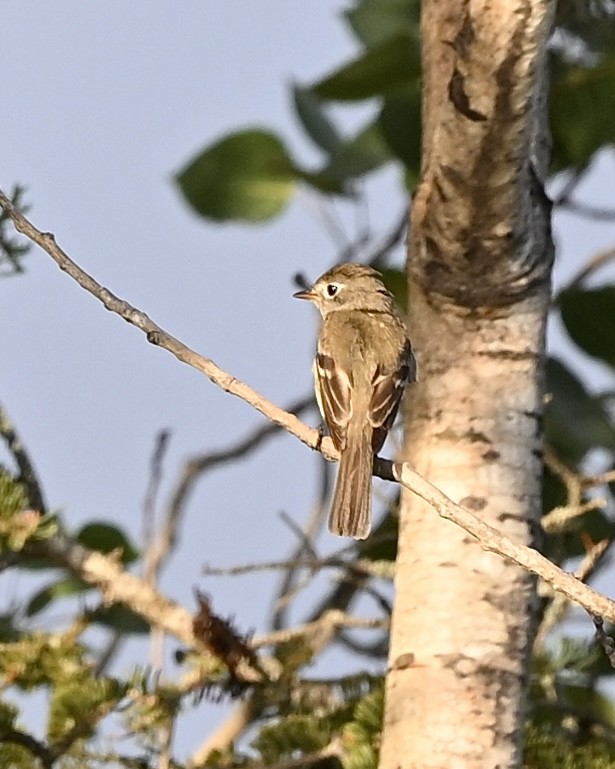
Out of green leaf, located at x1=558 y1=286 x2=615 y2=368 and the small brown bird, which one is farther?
green leaf, located at x1=558 y1=286 x2=615 y2=368

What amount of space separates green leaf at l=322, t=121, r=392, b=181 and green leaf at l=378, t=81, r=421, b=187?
25 centimetres

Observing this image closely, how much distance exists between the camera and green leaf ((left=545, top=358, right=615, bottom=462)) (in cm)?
278

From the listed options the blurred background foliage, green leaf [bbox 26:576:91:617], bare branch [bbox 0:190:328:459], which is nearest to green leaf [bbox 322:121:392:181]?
the blurred background foliage

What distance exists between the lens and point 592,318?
281 centimetres

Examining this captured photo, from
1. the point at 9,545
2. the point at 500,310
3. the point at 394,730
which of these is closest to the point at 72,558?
the point at 9,545

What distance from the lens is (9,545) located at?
222 centimetres

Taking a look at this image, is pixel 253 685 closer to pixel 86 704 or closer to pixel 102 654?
pixel 86 704

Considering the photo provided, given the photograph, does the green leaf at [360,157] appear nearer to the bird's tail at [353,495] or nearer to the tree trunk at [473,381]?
the tree trunk at [473,381]

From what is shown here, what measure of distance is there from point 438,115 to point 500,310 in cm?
30

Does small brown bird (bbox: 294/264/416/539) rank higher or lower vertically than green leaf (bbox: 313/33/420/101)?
lower

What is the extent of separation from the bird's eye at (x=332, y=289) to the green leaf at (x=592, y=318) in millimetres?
472

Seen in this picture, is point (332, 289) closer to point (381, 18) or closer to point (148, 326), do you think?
point (381, 18)

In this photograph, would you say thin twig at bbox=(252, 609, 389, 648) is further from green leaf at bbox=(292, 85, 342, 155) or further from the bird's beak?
green leaf at bbox=(292, 85, 342, 155)

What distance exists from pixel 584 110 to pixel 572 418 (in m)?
0.59
